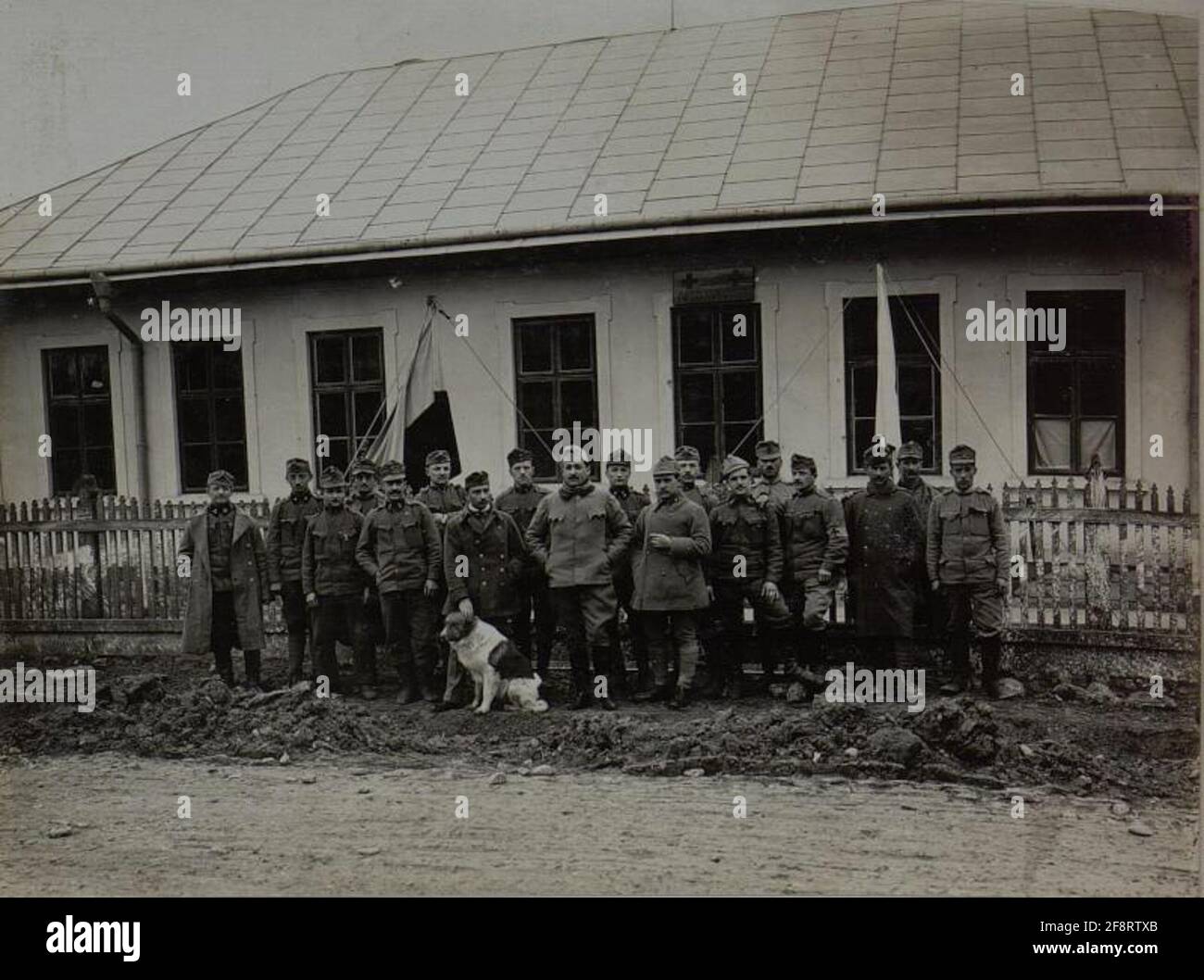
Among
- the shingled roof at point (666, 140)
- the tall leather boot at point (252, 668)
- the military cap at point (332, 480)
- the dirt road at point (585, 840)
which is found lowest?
the dirt road at point (585, 840)

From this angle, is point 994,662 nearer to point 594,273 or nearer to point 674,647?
point 674,647

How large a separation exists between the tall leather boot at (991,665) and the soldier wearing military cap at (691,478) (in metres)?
1.99

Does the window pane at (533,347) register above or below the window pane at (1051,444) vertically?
above

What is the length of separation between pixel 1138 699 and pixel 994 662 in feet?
2.78

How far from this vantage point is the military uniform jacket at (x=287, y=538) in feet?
25.0

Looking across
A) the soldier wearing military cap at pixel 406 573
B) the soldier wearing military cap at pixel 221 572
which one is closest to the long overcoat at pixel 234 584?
the soldier wearing military cap at pixel 221 572

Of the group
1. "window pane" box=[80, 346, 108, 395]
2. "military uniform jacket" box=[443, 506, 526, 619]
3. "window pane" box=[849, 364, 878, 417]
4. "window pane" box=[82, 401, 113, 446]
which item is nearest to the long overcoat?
"military uniform jacket" box=[443, 506, 526, 619]

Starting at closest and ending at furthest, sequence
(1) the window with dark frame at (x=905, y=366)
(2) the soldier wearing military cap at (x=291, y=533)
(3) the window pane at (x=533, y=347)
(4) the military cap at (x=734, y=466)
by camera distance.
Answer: (4) the military cap at (x=734, y=466), (2) the soldier wearing military cap at (x=291, y=533), (1) the window with dark frame at (x=905, y=366), (3) the window pane at (x=533, y=347)

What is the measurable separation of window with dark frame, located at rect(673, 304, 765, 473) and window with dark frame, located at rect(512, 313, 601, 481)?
31.2 inches

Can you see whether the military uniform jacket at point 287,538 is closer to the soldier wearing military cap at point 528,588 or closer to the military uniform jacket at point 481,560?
the military uniform jacket at point 481,560

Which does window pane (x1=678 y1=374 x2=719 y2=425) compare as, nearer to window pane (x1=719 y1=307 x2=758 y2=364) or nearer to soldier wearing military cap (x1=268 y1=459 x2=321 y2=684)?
window pane (x1=719 y1=307 x2=758 y2=364)

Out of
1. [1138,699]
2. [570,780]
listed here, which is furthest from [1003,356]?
[570,780]

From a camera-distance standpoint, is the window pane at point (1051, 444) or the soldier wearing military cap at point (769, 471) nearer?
the soldier wearing military cap at point (769, 471)

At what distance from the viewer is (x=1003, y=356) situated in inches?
322
